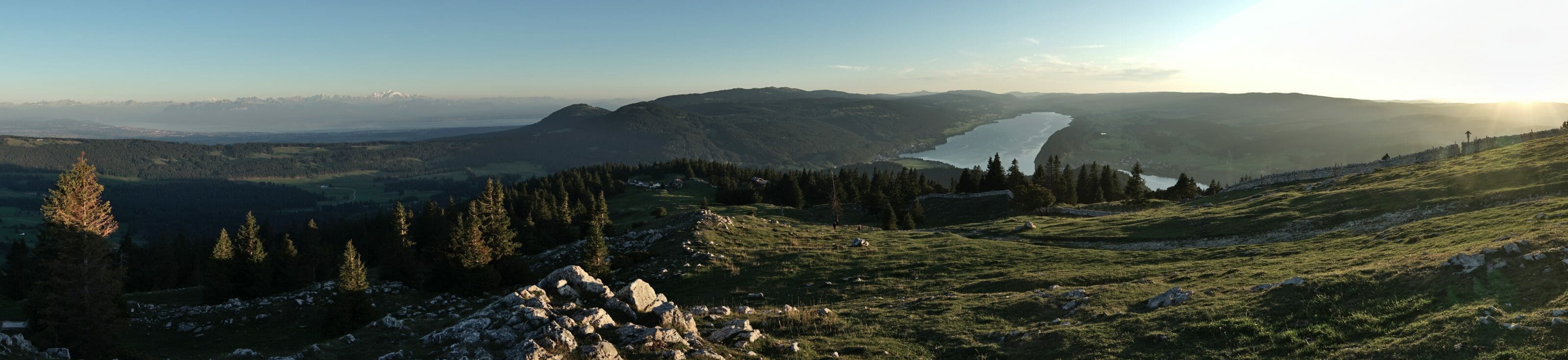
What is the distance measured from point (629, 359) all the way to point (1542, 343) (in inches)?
818

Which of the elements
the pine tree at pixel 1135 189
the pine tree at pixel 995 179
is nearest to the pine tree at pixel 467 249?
the pine tree at pixel 995 179

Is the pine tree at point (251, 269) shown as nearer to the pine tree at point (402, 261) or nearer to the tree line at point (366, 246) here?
the tree line at point (366, 246)

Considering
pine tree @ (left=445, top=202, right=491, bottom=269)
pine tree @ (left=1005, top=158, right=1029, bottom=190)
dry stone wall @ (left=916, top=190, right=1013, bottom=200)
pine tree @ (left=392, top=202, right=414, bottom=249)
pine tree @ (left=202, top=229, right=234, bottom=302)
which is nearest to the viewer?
pine tree @ (left=445, top=202, right=491, bottom=269)

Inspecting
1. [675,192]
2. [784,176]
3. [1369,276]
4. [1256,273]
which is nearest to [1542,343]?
[1369,276]

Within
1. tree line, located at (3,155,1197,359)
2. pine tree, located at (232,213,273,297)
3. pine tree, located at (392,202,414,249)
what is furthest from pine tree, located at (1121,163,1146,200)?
pine tree, located at (232,213,273,297)

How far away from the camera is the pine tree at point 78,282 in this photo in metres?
28.6

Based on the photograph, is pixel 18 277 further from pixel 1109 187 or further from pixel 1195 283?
pixel 1109 187

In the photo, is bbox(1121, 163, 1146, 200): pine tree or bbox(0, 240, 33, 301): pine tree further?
bbox(1121, 163, 1146, 200): pine tree

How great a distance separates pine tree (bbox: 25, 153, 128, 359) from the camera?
28.6 m

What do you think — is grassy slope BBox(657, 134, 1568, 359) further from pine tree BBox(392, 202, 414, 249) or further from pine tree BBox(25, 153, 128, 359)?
pine tree BBox(392, 202, 414, 249)

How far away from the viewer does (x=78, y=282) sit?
1151 inches

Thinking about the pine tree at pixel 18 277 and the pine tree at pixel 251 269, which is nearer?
Result: the pine tree at pixel 251 269

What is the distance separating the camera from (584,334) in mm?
16703

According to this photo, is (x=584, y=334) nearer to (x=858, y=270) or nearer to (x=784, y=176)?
(x=858, y=270)
